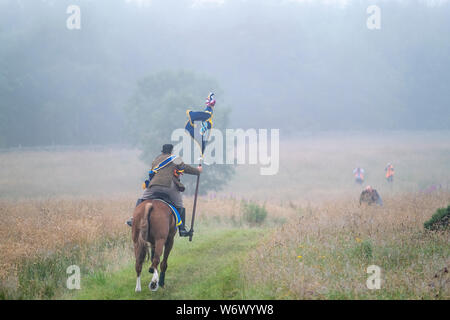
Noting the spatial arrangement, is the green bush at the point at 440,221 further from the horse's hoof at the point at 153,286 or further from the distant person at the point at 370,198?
the horse's hoof at the point at 153,286

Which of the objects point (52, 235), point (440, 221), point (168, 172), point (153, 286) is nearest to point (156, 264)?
point (153, 286)

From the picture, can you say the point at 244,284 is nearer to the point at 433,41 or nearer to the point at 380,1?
the point at 433,41

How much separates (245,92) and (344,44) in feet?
83.7

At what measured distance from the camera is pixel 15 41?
53.6 metres

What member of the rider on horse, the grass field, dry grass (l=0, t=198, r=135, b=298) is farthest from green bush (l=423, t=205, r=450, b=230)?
dry grass (l=0, t=198, r=135, b=298)

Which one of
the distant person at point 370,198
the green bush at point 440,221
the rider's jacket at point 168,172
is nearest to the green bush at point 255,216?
the distant person at point 370,198

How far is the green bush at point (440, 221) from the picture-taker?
9.66 meters

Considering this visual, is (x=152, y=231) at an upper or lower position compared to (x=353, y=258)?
upper

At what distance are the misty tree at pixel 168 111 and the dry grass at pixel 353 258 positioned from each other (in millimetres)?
19242

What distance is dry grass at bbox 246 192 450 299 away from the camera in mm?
6587

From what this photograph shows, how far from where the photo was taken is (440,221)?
9.74 m

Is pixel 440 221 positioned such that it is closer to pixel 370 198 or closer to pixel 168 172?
pixel 370 198

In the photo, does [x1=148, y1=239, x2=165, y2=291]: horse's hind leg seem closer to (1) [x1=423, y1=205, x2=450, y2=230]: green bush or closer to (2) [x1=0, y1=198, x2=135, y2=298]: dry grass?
(2) [x1=0, y1=198, x2=135, y2=298]: dry grass

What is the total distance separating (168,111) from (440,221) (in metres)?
24.5
